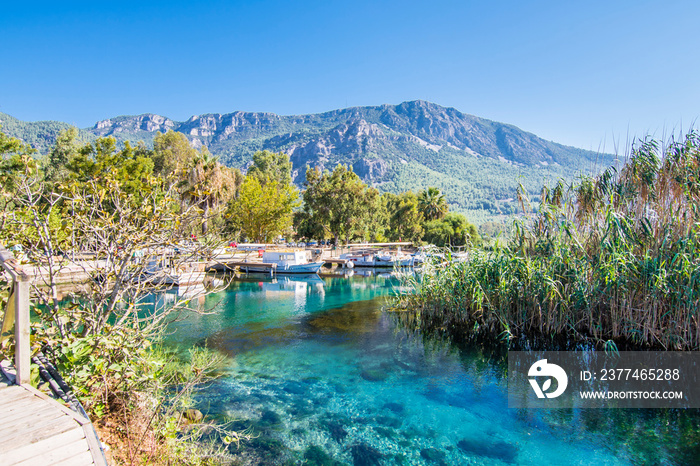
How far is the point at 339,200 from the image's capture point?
44.4m

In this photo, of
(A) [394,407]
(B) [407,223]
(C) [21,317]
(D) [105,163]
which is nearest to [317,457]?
(A) [394,407]

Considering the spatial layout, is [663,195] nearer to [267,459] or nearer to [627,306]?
[627,306]

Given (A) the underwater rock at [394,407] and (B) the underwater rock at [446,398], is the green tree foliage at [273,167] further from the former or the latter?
(A) the underwater rock at [394,407]

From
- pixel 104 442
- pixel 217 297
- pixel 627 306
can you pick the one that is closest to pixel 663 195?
pixel 627 306

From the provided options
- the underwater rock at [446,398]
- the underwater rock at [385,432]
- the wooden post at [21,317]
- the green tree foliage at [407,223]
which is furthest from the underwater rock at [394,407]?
the green tree foliage at [407,223]

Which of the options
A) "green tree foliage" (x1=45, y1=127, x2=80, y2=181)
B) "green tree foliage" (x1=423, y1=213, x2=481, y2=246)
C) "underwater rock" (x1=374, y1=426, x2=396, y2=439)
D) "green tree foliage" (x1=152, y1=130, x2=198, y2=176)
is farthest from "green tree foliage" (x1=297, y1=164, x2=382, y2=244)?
"underwater rock" (x1=374, y1=426, x2=396, y2=439)

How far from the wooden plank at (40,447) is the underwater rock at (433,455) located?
18.6 feet

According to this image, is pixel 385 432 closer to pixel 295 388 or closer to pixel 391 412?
pixel 391 412

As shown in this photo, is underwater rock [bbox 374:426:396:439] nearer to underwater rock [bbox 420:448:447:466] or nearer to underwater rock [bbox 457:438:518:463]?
underwater rock [bbox 420:448:447:466]

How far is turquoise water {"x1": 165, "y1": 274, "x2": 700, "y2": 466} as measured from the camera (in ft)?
22.1

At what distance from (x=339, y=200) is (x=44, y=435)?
4175 cm

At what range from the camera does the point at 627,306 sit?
30.9ft

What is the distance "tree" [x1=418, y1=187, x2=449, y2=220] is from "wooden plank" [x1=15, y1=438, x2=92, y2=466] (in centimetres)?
5370

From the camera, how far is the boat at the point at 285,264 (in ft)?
118
